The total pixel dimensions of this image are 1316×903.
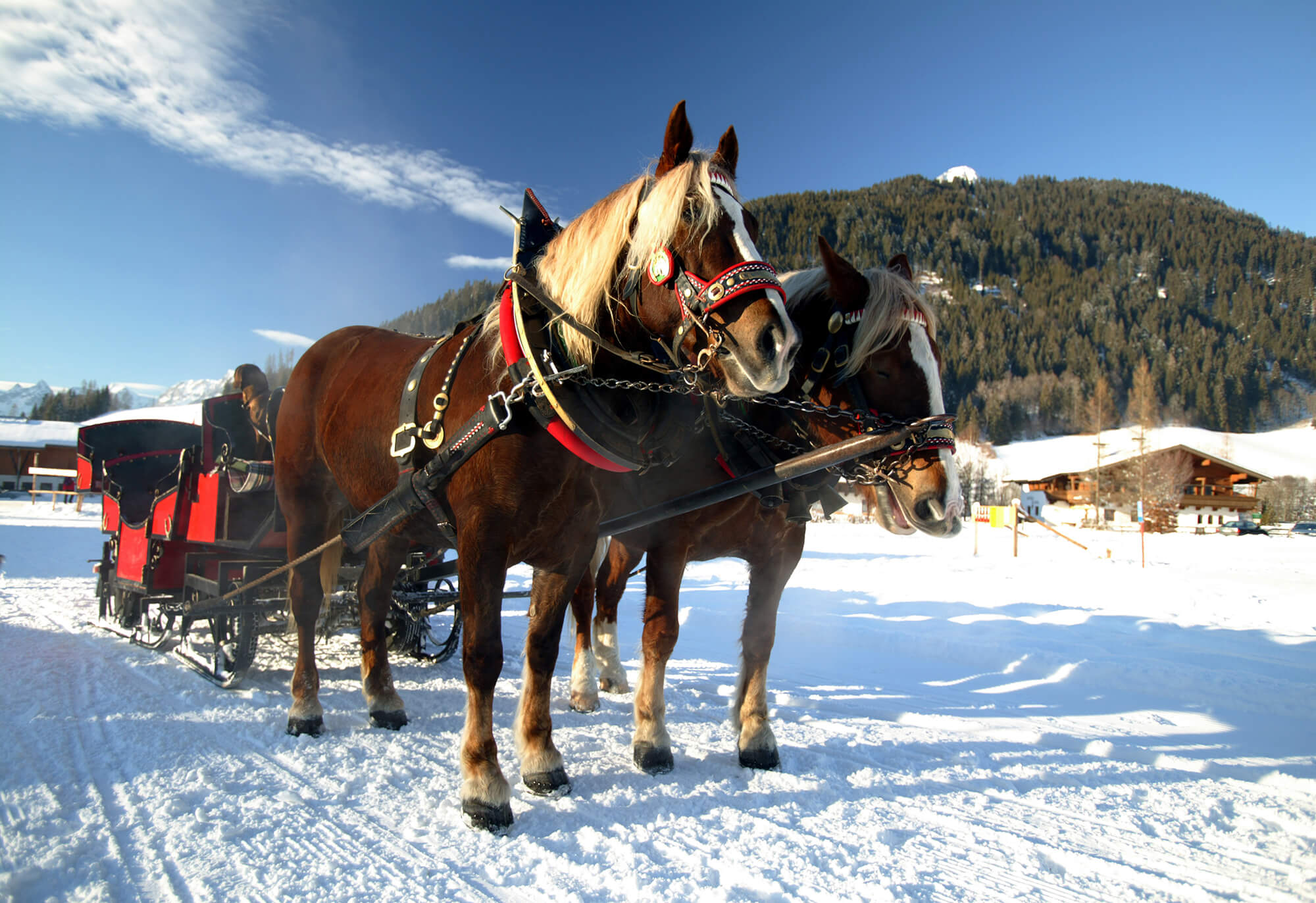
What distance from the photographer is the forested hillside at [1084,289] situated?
9425 cm

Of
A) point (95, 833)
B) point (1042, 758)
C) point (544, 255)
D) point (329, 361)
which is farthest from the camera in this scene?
point (329, 361)

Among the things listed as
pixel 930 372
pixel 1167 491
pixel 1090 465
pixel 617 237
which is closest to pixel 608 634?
pixel 930 372

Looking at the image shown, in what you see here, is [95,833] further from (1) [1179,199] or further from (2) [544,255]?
(1) [1179,199]

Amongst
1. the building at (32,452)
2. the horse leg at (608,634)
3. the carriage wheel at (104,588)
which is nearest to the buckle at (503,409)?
the horse leg at (608,634)

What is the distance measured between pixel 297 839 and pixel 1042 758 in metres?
3.45

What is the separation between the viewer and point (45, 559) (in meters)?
11.4

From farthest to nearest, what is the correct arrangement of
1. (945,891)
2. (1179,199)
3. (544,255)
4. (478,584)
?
(1179,199)
(544,255)
(478,584)
(945,891)

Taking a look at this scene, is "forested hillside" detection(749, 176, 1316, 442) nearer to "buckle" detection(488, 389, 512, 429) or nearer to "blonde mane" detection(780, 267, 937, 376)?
"blonde mane" detection(780, 267, 937, 376)

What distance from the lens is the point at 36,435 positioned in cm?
4347

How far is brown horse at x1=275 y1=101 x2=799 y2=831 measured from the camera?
2.12m

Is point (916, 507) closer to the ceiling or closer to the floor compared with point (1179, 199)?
closer to the floor

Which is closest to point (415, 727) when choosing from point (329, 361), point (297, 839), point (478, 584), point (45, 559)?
point (297, 839)

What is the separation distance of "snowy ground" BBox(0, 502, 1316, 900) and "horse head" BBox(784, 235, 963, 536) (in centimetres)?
126

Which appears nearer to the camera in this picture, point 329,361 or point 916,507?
point 916,507
